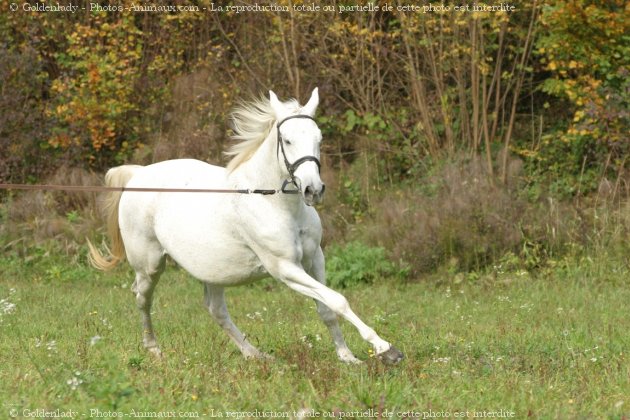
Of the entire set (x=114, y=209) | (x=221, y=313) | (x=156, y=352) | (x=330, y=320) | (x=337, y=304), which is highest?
(x=114, y=209)

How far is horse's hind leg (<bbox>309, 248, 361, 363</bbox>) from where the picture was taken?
7.46 m

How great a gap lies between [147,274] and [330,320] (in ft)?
6.43

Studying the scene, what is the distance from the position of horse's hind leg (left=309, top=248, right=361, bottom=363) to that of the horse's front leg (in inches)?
9.5

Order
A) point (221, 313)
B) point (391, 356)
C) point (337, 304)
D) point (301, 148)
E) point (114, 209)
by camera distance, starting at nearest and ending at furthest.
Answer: point (391, 356) < point (301, 148) < point (337, 304) < point (221, 313) < point (114, 209)

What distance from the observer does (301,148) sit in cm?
682

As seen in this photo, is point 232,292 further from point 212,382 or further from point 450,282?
point 212,382

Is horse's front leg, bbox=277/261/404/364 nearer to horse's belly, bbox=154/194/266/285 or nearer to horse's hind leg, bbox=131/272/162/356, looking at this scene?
horse's belly, bbox=154/194/266/285

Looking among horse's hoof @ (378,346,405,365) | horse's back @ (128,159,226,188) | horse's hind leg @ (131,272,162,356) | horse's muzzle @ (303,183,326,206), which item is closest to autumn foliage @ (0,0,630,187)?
horse's back @ (128,159,226,188)

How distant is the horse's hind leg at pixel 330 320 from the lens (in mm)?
7457

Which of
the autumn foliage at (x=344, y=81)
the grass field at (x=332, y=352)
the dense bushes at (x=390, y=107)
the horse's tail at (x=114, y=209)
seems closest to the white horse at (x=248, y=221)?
the horse's tail at (x=114, y=209)

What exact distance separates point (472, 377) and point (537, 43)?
334 inches

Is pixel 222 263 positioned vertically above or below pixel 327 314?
above

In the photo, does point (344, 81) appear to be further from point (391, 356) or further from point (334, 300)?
point (391, 356)

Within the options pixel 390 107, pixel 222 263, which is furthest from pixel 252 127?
pixel 390 107
